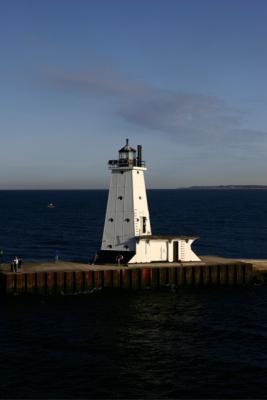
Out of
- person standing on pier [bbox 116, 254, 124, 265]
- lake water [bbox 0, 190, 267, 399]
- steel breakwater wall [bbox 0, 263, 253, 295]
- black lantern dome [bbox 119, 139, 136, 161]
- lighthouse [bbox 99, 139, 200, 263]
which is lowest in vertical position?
lake water [bbox 0, 190, 267, 399]

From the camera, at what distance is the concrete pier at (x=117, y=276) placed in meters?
45.6

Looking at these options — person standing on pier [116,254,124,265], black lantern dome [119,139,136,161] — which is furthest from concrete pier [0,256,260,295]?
black lantern dome [119,139,136,161]

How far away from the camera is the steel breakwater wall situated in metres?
45.6

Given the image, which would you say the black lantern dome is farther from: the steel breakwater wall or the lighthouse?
the steel breakwater wall

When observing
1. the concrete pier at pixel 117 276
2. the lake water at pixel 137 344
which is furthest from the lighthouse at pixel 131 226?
the lake water at pixel 137 344

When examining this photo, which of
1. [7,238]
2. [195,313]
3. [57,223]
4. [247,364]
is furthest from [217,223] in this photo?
[247,364]

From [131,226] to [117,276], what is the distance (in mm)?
5391

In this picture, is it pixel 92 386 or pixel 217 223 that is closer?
pixel 92 386

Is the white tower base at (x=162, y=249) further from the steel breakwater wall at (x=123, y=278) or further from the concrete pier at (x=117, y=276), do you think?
the steel breakwater wall at (x=123, y=278)

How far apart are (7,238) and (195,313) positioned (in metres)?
57.3

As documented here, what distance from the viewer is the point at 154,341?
3456 centimetres

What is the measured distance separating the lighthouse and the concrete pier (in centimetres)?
133

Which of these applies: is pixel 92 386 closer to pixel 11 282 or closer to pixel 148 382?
pixel 148 382

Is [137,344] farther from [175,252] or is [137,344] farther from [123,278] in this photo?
[175,252]
